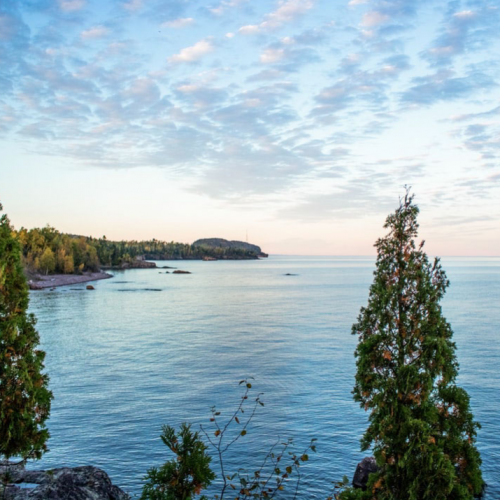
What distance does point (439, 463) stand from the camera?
11391mm

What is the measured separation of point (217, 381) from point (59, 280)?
127 metres

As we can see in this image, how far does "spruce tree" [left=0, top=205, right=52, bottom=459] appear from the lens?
519 inches

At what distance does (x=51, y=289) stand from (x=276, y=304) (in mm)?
66288

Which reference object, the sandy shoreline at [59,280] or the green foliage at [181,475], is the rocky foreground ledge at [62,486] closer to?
the green foliage at [181,475]

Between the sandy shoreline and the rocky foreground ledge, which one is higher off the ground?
the sandy shoreline

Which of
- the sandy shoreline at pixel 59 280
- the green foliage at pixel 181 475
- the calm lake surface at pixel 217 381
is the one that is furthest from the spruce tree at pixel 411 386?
the sandy shoreline at pixel 59 280

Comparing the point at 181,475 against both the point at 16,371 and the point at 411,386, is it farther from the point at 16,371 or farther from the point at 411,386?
the point at 16,371

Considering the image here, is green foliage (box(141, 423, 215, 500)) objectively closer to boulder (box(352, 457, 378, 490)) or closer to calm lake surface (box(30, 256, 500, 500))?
calm lake surface (box(30, 256, 500, 500))

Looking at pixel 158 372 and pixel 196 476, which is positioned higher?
pixel 196 476

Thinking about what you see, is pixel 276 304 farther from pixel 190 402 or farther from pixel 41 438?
pixel 41 438

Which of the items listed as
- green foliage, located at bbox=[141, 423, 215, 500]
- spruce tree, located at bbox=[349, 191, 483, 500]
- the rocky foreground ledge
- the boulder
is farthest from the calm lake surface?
green foliage, located at bbox=[141, 423, 215, 500]

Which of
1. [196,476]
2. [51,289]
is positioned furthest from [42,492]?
[51,289]

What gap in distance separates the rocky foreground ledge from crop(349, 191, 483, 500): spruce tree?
9.31 metres

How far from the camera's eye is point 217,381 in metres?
37.3
